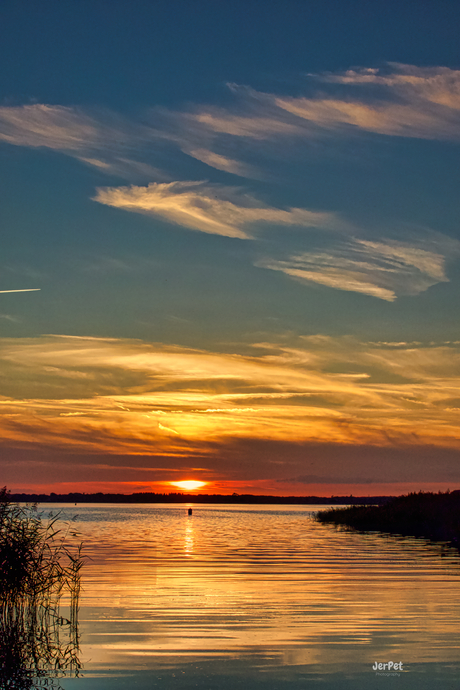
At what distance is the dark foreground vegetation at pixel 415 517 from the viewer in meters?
59.4

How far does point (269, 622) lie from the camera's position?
66.0 ft

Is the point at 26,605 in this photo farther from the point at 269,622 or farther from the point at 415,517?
the point at 415,517

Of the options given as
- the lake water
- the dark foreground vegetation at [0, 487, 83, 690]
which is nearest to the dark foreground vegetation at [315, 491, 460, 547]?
the lake water

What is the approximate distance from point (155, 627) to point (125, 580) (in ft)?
37.1

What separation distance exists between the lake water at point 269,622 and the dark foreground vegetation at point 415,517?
20206mm

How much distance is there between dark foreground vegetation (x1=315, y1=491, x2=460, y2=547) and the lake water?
20.2m

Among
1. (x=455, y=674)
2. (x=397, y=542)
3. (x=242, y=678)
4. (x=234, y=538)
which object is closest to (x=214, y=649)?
(x=242, y=678)

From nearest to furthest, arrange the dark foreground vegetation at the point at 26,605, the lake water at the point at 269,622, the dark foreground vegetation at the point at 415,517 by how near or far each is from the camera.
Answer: the lake water at the point at 269,622, the dark foreground vegetation at the point at 26,605, the dark foreground vegetation at the point at 415,517

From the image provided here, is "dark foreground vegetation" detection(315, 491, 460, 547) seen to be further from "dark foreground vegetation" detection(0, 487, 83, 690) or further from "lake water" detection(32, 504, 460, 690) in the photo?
"dark foreground vegetation" detection(0, 487, 83, 690)

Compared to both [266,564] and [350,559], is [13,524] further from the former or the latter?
[350,559]

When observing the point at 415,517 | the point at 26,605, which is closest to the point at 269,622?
the point at 26,605

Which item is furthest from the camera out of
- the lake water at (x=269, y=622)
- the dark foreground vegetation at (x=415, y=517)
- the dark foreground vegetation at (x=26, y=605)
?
the dark foreground vegetation at (x=415, y=517)

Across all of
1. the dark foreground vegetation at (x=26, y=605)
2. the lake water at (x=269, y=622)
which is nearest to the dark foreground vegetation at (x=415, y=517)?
the lake water at (x=269, y=622)

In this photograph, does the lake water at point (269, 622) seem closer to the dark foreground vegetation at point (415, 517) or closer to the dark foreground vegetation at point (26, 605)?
the dark foreground vegetation at point (26, 605)
